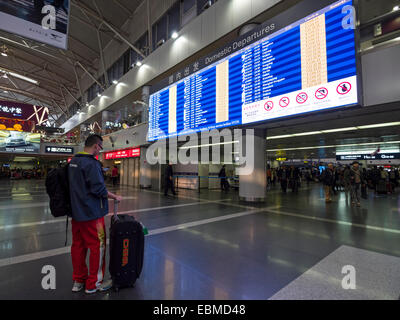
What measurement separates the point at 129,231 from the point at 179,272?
0.86m

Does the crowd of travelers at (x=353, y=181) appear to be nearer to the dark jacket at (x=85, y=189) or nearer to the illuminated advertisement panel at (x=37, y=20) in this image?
the dark jacket at (x=85, y=189)

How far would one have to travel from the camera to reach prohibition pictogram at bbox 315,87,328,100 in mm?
4676

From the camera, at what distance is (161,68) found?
466 inches

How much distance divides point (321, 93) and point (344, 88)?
0.47 m

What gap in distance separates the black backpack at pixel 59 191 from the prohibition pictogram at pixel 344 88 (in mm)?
5484

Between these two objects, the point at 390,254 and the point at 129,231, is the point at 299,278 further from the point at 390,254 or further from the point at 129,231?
the point at 129,231

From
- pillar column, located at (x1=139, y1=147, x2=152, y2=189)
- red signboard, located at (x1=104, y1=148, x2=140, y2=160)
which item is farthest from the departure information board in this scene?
red signboard, located at (x1=104, y1=148, x2=140, y2=160)

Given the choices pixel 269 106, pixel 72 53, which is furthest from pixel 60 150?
pixel 269 106

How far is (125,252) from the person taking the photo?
2191mm

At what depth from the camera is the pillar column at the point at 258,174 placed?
7.38m

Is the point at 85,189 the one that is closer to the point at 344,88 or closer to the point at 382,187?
the point at 344,88

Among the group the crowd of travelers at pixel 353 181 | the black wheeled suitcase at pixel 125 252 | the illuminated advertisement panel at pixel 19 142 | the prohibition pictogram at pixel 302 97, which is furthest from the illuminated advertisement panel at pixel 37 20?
the illuminated advertisement panel at pixel 19 142
